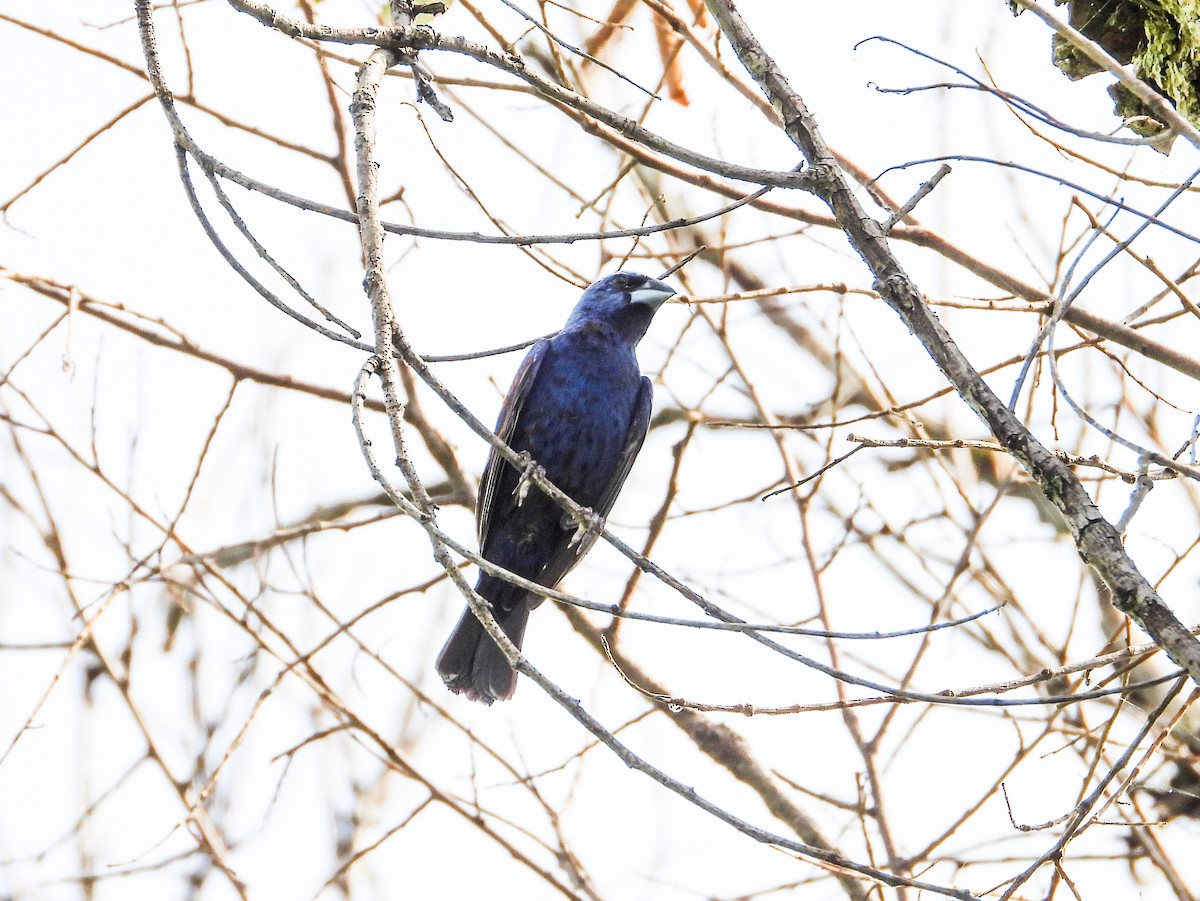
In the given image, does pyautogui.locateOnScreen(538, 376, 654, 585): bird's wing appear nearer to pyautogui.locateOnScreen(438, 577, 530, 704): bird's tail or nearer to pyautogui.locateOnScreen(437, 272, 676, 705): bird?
pyautogui.locateOnScreen(437, 272, 676, 705): bird

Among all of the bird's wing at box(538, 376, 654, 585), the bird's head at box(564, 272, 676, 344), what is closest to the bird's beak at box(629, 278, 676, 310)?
the bird's head at box(564, 272, 676, 344)

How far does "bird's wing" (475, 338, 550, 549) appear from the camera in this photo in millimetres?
4875

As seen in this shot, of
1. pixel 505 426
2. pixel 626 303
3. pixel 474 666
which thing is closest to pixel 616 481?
pixel 505 426

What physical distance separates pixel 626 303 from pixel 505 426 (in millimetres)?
820

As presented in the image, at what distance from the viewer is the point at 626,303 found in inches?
215

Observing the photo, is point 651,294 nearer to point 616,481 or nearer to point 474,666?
point 616,481

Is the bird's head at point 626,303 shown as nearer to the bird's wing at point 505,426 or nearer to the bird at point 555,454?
the bird at point 555,454

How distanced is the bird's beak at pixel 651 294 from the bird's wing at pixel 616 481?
0.38 meters

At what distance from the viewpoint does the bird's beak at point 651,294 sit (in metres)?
5.42

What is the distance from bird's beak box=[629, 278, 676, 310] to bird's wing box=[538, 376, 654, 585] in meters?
0.38

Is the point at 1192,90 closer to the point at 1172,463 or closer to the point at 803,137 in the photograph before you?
the point at 803,137

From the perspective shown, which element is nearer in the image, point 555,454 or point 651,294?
point 555,454

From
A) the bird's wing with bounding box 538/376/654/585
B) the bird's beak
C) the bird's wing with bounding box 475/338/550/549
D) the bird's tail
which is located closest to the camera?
the bird's wing with bounding box 475/338/550/549

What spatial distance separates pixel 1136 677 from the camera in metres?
5.20
